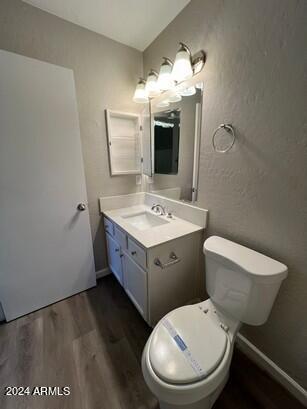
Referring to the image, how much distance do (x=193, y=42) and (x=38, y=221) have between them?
71.7 inches

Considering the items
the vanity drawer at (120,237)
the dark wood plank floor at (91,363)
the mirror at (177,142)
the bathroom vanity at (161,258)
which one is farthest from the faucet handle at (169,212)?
the dark wood plank floor at (91,363)

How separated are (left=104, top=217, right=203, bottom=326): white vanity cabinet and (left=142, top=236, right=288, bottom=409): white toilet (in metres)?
0.26

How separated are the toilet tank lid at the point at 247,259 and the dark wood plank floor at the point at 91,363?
30.6 inches

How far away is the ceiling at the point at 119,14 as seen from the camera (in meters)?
1.24

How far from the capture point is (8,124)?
1208 millimetres

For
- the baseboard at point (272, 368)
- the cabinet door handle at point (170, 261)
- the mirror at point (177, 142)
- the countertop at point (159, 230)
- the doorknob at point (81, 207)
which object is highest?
the mirror at point (177, 142)

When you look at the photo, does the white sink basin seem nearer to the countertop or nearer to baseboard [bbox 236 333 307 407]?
the countertop

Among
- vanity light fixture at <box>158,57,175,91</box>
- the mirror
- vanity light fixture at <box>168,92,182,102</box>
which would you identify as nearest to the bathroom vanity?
the mirror

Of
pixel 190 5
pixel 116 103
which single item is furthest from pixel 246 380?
pixel 190 5

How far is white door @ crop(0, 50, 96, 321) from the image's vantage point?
1229mm

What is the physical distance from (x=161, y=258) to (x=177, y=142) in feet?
3.32

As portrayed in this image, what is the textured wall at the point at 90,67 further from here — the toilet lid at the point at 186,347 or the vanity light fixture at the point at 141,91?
the toilet lid at the point at 186,347

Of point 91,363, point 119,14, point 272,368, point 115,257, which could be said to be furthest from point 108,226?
point 119,14

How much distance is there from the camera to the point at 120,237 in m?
1.48
